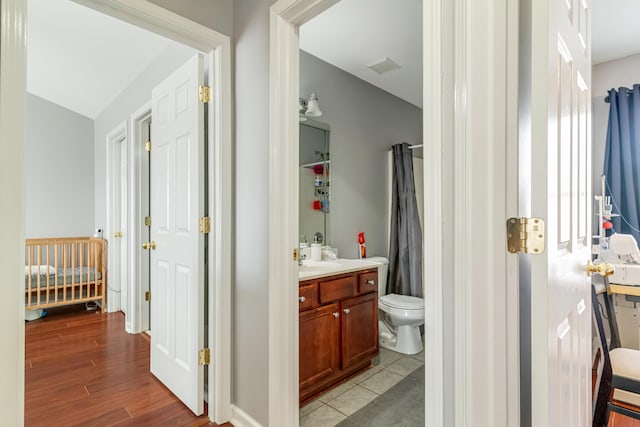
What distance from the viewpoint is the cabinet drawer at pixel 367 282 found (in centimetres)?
235

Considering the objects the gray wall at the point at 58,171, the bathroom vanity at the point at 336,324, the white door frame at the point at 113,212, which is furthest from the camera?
the gray wall at the point at 58,171

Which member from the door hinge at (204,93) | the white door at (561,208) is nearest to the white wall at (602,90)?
the white door at (561,208)

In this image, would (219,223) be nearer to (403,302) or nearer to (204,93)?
(204,93)

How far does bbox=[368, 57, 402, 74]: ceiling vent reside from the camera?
9.15 ft

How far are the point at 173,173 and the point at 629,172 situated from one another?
356 cm

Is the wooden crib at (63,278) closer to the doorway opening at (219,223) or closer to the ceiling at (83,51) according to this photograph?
the ceiling at (83,51)

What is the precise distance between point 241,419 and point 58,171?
4719 millimetres

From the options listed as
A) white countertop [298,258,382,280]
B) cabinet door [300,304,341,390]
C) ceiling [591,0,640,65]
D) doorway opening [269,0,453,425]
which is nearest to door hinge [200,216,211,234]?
doorway opening [269,0,453,425]

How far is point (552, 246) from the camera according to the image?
0.76 metres

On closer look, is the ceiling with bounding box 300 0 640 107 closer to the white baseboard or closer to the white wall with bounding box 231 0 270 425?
the white wall with bounding box 231 0 270 425

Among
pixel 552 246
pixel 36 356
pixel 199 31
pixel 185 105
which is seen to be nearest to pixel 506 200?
pixel 552 246

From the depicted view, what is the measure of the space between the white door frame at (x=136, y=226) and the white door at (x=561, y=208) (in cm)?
320

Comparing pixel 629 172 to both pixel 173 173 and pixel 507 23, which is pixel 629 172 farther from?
pixel 173 173

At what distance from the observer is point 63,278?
3771 millimetres
